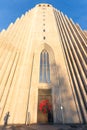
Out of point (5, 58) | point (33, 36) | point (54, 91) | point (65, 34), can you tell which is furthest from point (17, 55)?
point (65, 34)

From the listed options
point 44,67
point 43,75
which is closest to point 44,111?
point 43,75

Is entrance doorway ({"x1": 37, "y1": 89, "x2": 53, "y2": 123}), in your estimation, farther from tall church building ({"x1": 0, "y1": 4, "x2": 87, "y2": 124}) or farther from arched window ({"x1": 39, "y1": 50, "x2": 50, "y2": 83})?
arched window ({"x1": 39, "y1": 50, "x2": 50, "y2": 83})

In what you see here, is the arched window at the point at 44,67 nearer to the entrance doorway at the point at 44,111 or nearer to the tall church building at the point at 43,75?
the tall church building at the point at 43,75

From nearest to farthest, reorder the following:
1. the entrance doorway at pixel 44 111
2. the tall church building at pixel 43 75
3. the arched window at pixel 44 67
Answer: the tall church building at pixel 43 75
the entrance doorway at pixel 44 111
the arched window at pixel 44 67

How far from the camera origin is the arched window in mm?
16317

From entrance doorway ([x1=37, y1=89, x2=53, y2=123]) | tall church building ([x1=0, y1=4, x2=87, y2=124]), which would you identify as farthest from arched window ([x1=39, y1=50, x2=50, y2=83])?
entrance doorway ([x1=37, y1=89, x2=53, y2=123])

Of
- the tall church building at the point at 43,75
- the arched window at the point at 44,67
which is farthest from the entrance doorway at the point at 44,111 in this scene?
the arched window at the point at 44,67

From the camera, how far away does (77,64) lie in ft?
54.5

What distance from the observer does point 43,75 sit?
651 inches

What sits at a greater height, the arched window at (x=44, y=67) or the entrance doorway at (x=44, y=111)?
the arched window at (x=44, y=67)

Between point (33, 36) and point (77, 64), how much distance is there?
6950mm

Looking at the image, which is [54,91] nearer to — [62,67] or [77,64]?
[62,67]

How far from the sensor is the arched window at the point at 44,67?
16.3 metres

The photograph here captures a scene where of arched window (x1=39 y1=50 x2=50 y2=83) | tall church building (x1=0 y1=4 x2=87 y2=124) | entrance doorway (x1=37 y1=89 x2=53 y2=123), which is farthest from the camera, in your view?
arched window (x1=39 y1=50 x2=50 y2=83)
